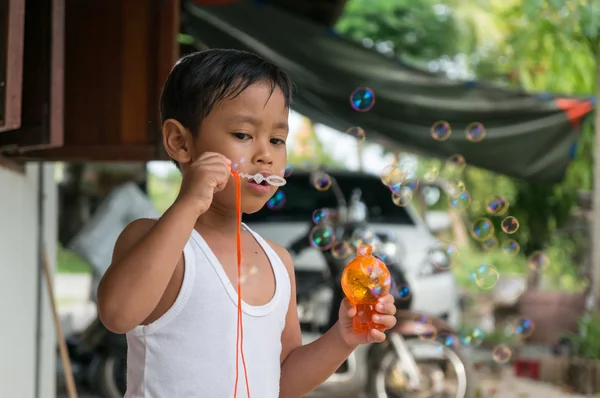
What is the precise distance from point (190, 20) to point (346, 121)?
136 centimetres

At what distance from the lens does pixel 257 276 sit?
70.2 inches

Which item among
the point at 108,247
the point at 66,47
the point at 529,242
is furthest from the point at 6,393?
the point at 529,242

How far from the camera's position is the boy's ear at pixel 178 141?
65.6 inches

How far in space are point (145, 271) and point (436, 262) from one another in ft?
11.1

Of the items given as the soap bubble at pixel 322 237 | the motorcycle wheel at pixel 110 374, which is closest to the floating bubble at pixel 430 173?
the soap bubble at pixel 322 237

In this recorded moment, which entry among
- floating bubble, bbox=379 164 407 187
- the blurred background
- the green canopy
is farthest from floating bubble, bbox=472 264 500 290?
the green canopy

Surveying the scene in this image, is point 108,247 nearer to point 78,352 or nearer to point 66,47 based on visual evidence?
point 78,352

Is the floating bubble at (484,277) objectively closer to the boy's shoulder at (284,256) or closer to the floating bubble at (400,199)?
the floating bubble at (400,199)

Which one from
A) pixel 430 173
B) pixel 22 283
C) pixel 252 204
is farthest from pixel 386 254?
pixel 22 283

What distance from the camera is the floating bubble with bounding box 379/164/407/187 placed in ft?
9.55

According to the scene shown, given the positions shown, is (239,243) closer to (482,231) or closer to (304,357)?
(304,357)

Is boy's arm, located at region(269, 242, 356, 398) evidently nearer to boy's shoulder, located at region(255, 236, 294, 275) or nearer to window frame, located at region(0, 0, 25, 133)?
boy's shoulder, located at region(255, 236, 294, 275)

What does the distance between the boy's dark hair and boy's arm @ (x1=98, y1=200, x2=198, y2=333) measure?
0.25m

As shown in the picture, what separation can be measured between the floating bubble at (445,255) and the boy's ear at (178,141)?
7.60 feet
